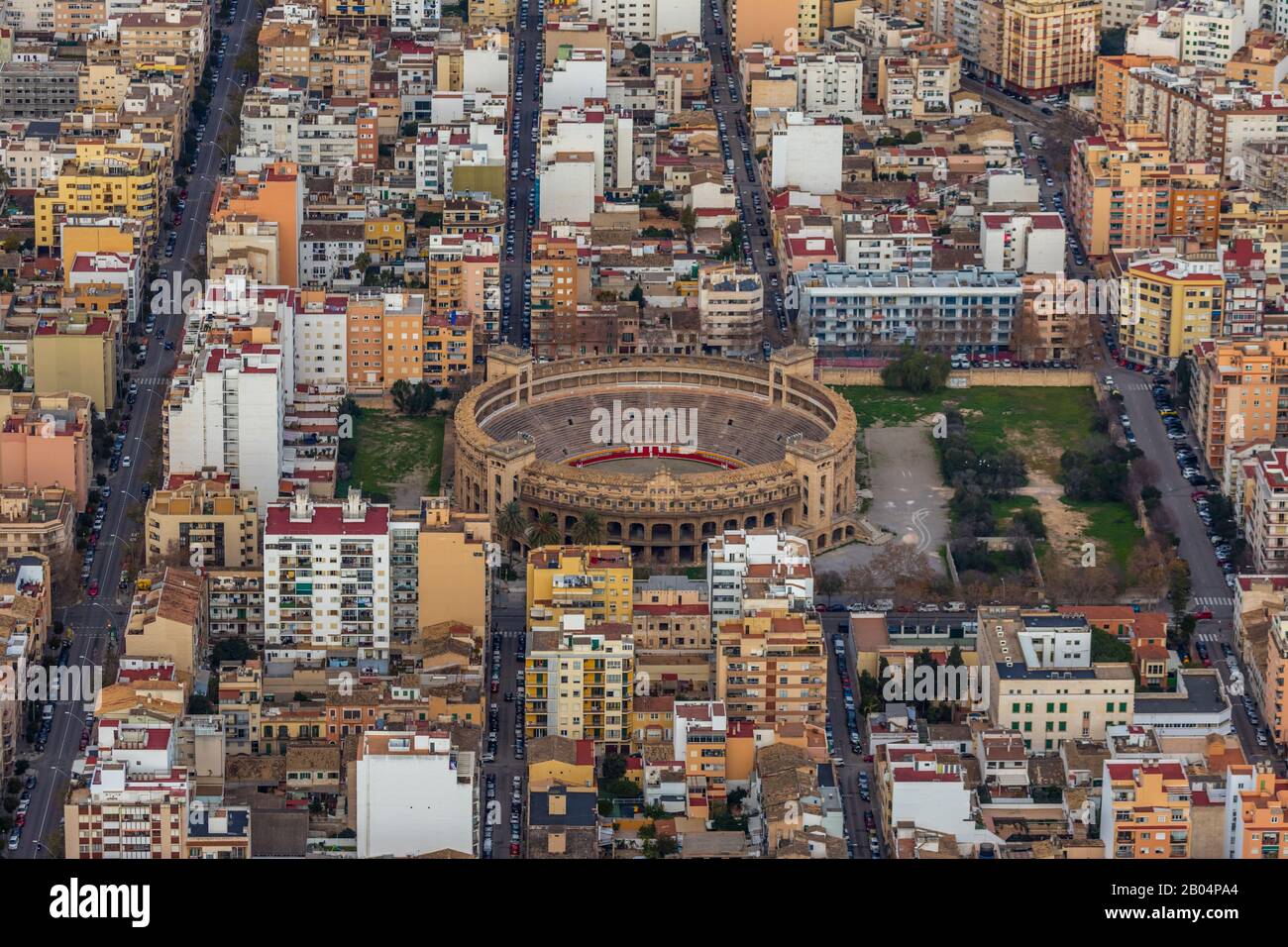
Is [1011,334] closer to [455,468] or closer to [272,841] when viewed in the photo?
[455,468]

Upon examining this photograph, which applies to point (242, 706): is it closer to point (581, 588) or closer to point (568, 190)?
point (581, 588)

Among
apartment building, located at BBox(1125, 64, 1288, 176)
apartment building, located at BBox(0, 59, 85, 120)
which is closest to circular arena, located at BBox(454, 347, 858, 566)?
apartment building, located at BBox(1125, 64, 1288, 176)

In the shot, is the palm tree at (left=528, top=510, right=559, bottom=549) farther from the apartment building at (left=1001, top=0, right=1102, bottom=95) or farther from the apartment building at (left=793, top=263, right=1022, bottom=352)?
the apartment building at (left=1001, top=0, right=1102, bottom=95)

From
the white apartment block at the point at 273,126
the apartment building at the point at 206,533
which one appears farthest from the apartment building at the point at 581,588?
the white apartment block at the point at 273,126

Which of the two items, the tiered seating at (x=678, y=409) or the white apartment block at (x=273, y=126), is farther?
the white apartment block at (x=273, y=126)

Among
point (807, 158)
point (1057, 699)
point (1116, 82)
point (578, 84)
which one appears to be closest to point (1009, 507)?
point (1057, 699)

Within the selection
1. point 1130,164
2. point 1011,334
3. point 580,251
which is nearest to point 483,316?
point 580,251

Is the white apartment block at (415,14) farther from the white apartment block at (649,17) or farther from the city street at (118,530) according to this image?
the city street at (118,530)

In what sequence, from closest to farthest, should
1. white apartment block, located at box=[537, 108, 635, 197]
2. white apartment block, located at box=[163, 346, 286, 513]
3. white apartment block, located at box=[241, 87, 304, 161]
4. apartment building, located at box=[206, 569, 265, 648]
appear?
apartment building, located at box=[206, 569, 265, 648], white apartment block, located at box=[163, 346, 286, 513], white apartment block, located at box=[537, 108, 635, 197], white apartment block, located at box=[241, 87, 304, 161]
